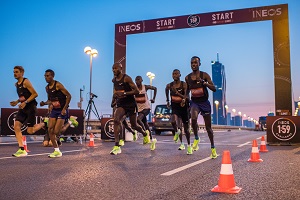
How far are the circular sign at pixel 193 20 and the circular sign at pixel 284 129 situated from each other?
244 inches

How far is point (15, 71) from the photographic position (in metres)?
8.08

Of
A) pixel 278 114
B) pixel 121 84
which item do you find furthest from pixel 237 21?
pixel 121 84

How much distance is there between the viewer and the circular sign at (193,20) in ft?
54.3

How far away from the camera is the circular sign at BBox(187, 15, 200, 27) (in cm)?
1655

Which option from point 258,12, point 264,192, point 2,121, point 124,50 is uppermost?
point 258,12

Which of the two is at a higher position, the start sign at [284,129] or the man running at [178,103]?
the man running at [178,103]

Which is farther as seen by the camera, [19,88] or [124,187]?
[19,88]

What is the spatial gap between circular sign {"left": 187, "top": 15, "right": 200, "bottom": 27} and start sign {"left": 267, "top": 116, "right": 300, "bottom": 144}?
19.7 ft

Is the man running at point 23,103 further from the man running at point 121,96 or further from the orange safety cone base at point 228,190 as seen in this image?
the orange safety cone base at point 228,190

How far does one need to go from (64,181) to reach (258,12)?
13140 millimetres

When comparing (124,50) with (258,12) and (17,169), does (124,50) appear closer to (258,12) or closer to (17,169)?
(258,12)

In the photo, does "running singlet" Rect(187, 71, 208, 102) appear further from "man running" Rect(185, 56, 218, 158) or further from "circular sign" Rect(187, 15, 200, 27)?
"circular sign" Rect(187, 15, 200, 27)

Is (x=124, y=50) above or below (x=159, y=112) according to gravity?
above

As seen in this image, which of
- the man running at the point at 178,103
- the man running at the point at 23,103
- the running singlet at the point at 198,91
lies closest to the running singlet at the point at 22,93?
the man running at the point at 23,103
